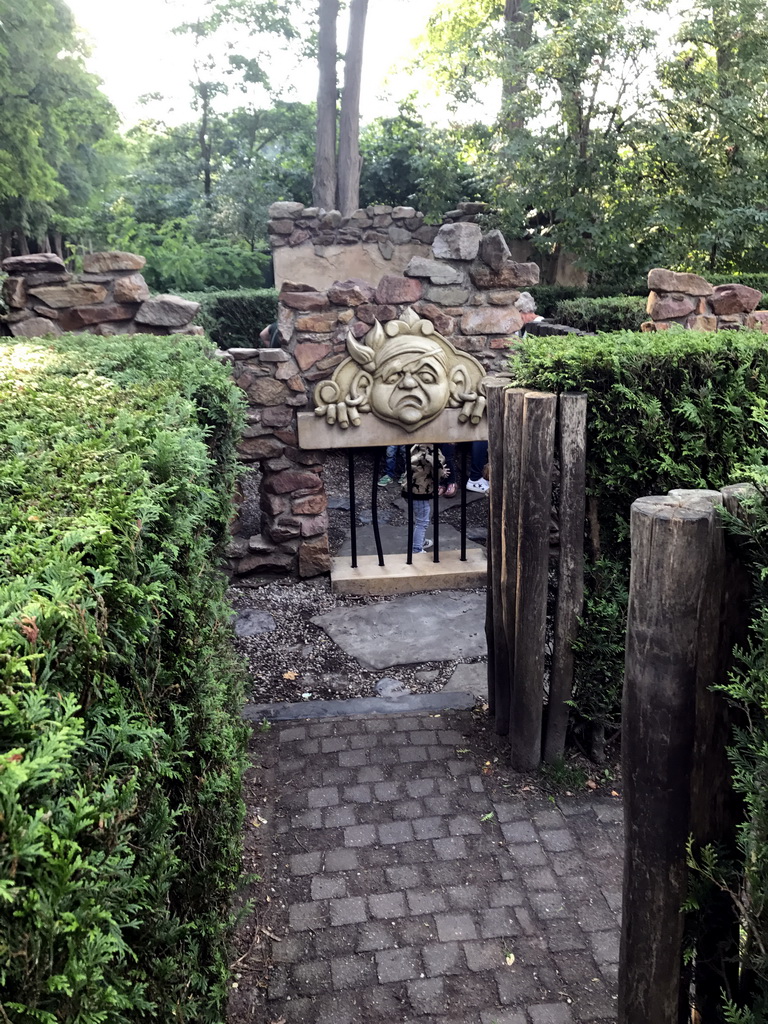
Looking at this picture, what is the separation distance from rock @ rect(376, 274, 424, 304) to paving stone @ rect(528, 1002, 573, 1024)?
4629 millimetres

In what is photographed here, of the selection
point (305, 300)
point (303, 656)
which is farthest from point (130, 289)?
point (303, 656)

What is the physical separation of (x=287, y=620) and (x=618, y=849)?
2.97 meters

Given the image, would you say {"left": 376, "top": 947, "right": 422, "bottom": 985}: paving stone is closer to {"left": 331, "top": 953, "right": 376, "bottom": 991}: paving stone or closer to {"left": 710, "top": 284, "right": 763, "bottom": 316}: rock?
{"left": 331, "top": 953, "right": 376, "bottom": 991}: paving stone

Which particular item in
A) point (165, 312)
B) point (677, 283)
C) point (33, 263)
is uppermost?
point (33, 263)

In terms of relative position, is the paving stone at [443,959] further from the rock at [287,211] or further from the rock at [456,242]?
the rock at [287,211]

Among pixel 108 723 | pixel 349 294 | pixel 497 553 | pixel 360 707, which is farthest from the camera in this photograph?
pixel 349 294

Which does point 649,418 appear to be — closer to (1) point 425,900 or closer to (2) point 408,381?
(1) point 425,900

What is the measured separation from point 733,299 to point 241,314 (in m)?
7.78

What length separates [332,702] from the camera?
4301mm

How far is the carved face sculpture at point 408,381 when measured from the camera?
5.65 metres

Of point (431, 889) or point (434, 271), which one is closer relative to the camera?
point (431, 889)

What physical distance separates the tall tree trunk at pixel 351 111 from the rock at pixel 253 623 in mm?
9737

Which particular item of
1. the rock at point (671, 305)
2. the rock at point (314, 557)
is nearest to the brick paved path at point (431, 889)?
the rock at point (314, 557)

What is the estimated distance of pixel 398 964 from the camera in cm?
262
